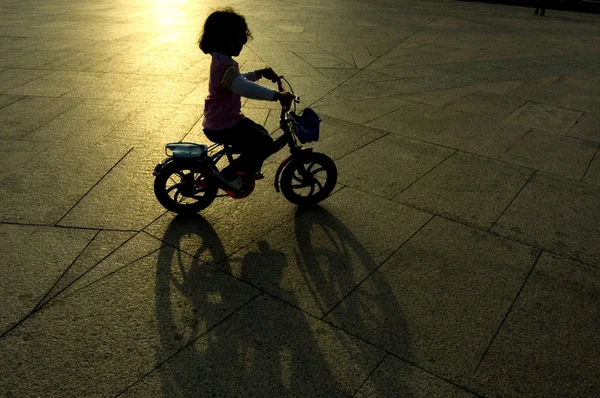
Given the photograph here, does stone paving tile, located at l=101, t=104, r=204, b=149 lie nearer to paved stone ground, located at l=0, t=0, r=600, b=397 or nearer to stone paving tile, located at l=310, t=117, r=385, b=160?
paved stone ground, located at l=0, t=0, r=600, b=397

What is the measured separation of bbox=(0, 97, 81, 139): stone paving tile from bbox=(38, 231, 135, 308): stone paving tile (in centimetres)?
269

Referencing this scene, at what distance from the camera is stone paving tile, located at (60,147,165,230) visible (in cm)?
429

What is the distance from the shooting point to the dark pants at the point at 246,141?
161 inches

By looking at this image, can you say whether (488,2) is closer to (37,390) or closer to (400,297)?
(400,297)

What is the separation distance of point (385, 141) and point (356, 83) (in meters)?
2.58

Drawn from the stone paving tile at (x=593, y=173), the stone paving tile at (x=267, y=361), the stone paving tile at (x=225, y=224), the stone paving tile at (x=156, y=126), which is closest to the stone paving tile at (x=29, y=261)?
the stone paving tile at (x=225, y=224)

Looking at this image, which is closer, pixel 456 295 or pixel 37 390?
pixel 37 390

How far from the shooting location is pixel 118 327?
3174mm

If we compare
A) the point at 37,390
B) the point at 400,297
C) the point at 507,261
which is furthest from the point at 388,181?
the point at 37,390

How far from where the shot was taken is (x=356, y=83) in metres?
8.39

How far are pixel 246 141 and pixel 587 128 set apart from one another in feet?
16.1

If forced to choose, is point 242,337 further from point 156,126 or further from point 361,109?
point 361,109

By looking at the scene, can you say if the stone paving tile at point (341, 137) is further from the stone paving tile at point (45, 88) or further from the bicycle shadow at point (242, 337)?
the stone paving tile at point (45, 88)


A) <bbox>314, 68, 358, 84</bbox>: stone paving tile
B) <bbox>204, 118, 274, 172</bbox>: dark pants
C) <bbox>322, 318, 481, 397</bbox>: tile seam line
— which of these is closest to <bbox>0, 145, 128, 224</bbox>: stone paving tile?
<bbox>204, 118, 274, 172</bbox>: dark pants
